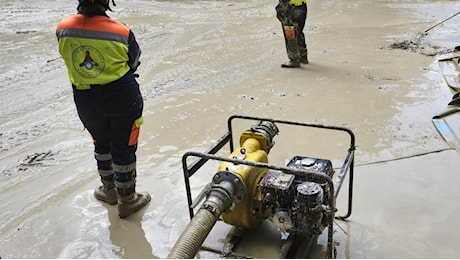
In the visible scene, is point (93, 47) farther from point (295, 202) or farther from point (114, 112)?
point (295, 202)

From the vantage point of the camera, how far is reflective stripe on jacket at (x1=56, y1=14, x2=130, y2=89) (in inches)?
117

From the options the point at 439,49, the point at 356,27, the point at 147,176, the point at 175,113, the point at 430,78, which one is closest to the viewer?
the point at 147,176

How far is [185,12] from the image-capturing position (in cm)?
1209

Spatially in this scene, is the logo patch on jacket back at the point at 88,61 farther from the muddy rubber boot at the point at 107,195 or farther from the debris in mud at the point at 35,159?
the debris in mud at the point at 35,159

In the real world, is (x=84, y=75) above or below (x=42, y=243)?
above

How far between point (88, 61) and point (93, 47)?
104 millimetres

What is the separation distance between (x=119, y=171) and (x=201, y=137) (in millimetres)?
1594

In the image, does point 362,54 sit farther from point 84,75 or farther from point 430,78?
point 84,75

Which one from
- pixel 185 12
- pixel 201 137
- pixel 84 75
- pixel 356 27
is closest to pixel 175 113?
pixel 201 137

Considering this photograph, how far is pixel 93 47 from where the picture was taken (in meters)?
2.99

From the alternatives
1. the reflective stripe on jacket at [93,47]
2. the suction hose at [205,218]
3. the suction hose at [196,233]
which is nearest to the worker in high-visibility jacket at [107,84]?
the reflective stripe on jacket at [93,47]

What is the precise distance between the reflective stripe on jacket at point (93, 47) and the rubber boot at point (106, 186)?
789 mm

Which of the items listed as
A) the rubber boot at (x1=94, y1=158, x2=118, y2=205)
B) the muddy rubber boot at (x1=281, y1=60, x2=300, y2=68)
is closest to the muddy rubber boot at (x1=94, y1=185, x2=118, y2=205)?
the rubber boot at (x1=94, y1=158, x2=118, y2=205)

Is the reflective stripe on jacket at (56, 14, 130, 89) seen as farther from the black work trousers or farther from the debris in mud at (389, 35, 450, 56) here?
the debris in mud at (389, 35, 450, 56)
